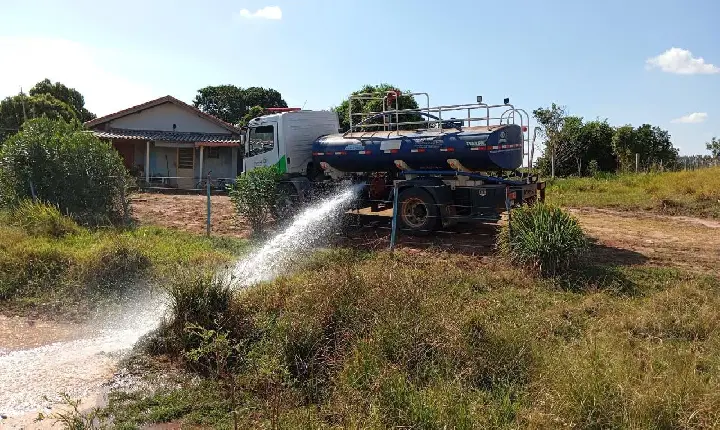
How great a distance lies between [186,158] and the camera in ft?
85.4

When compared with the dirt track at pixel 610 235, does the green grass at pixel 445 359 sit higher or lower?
lower

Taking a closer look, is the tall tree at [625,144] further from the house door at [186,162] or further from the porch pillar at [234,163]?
the house door at [186,162]

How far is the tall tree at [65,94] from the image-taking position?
35406 mm

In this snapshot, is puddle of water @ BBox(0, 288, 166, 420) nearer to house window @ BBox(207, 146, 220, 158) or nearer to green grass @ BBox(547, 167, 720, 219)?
green grass @ BBox(547, 167, 720, 219)

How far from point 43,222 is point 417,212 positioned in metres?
7.01

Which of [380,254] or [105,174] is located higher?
[105,174]

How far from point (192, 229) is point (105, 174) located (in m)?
2.27

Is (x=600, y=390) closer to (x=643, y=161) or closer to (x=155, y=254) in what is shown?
(x=155, y=254)

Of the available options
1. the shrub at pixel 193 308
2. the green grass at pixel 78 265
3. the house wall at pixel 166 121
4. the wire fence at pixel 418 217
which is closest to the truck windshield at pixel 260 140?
the wire fence at pixel 418 217

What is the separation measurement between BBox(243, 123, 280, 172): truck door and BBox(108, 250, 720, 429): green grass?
23.3 feet

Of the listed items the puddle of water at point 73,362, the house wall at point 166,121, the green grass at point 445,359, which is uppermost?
the house wall at point 166,121

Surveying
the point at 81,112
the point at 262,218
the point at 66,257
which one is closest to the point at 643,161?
the point at 262,218

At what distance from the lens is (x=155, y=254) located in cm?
888

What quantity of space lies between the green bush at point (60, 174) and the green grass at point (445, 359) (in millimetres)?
7332
